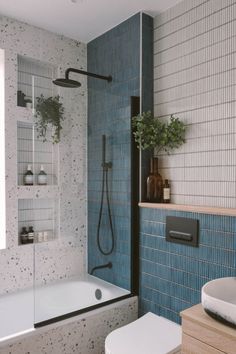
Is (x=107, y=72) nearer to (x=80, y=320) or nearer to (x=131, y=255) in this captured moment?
(x=131, y=255)

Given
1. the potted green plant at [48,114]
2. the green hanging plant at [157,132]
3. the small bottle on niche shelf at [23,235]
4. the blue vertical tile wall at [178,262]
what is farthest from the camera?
the small bottle on niche shelf at [23,235]

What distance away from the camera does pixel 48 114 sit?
2.35 meters

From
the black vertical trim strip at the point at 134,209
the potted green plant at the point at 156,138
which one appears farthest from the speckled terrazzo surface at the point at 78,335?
the potted green plant at the point at 156,138

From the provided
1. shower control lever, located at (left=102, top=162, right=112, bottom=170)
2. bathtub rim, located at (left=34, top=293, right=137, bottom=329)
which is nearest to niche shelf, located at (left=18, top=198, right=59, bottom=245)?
shower control lever, located at (left=102, top=162, right=112, bottom=170)

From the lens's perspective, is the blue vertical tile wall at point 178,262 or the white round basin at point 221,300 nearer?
the white round basin at point 221,300

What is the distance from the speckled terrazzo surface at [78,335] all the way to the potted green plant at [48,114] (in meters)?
1.37

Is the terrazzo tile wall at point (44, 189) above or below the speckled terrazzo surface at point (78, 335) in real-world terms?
above

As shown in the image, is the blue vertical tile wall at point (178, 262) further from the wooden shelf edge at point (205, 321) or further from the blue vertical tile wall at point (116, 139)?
the wooden shelf edge at point (205, 321)

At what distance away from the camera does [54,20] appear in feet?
8.36

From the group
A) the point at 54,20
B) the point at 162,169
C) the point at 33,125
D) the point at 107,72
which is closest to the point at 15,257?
the point at 33,125

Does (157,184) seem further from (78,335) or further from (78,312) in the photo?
(78,335)

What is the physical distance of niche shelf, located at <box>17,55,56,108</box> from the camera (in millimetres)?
2352

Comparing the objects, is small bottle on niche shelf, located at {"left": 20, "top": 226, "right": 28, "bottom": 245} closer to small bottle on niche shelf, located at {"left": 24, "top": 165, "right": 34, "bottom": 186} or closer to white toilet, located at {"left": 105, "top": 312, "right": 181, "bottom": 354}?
small bottle on niche shelf, located at {"left": 24, "top": 165, "right": 34, "bottom": 186}

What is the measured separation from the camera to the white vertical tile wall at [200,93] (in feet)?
6.48
